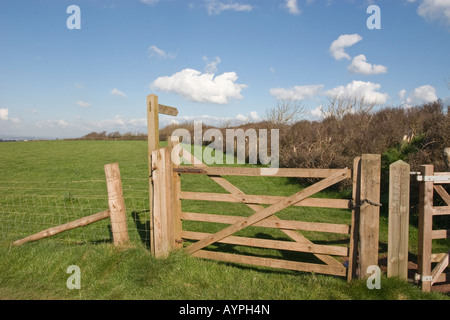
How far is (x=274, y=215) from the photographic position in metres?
4.84

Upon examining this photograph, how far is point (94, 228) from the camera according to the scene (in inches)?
305

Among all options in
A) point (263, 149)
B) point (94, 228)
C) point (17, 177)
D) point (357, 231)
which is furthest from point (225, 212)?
point (17, 177)

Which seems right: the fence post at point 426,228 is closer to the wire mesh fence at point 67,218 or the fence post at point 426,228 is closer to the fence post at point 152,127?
the fence post at point 152,127

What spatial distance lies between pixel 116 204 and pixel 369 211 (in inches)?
159

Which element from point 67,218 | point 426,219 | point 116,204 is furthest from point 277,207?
point 67,218

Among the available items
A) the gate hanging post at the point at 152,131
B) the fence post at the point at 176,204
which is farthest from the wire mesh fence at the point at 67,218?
the fence post at the point at 176,204

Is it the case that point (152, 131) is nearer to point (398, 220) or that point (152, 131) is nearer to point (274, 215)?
point (274, 215)

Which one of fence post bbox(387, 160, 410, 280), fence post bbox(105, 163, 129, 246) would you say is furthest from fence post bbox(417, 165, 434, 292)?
fence post bbox(105, 163, 129, 246)

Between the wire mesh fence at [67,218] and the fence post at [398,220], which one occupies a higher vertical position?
the fence post at [398,220]

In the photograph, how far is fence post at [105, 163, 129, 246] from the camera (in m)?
5.32

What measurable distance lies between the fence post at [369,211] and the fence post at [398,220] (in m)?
0.25

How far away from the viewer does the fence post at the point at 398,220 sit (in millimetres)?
4203

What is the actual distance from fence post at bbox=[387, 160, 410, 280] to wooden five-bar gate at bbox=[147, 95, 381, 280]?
10.1 inches

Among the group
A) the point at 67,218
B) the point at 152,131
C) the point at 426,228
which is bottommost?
the point at 67,218
